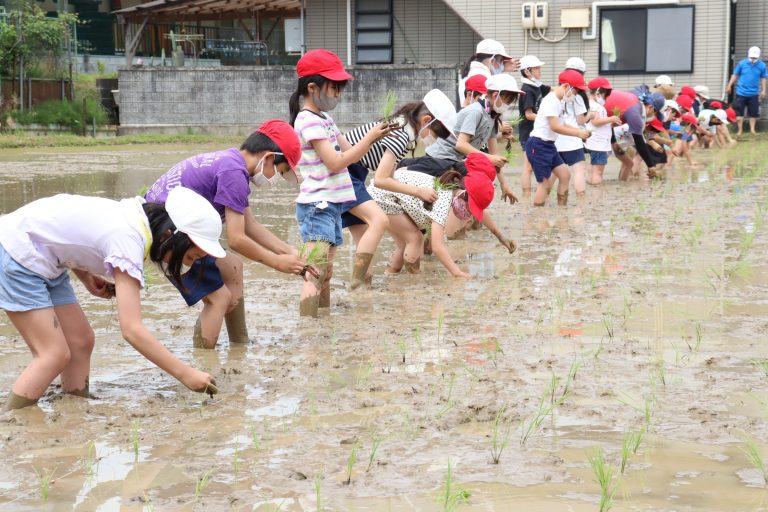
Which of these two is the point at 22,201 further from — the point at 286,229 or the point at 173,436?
the point at 173,436

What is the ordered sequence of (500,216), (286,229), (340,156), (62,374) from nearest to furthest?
(62,374), (340,156), (286,229), (500,216)

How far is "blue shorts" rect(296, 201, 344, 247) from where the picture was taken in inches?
217

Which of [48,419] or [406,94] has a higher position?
[406,94]

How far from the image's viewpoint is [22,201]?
9852 mm

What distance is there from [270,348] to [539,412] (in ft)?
5.26

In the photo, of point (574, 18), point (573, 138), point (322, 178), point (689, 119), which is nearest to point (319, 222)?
point (322, 178)

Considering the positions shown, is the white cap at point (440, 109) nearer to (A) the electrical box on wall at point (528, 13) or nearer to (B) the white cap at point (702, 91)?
(B) the white cap at point (702, 91)

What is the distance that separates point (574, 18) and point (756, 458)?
16.9 metres

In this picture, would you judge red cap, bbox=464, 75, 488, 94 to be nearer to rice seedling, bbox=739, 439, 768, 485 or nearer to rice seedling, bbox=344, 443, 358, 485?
rice seedling, bbox=739, 439, 768, 485

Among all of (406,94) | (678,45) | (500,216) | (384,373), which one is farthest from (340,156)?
(678,45)

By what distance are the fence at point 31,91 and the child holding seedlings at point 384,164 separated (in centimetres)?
Result: 1479

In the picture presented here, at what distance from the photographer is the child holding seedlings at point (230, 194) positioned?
4.46 meters

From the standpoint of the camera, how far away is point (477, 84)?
24.8 feet

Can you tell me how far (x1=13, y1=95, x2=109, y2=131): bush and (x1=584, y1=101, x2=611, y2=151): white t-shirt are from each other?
11561mm
